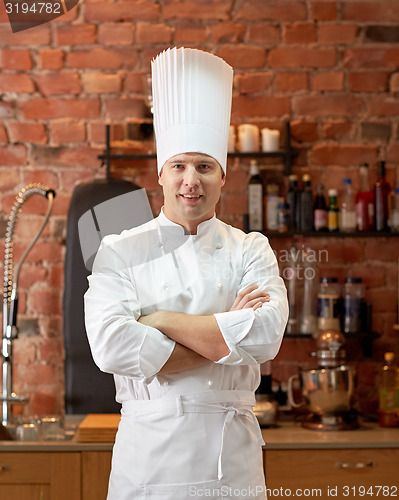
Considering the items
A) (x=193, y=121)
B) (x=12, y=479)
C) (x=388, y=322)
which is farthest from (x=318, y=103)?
(x=12, y=479)

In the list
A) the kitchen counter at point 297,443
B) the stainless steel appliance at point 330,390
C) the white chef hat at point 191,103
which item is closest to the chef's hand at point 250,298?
the white chef hat at point 191,103

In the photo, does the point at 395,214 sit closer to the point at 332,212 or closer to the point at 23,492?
the point at 332,212

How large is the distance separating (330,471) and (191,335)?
0.76 m

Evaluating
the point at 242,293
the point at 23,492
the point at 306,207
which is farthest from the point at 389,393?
the point at 23,492

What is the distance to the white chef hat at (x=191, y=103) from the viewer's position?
138 cm

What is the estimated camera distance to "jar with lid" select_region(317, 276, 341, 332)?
6.91ft

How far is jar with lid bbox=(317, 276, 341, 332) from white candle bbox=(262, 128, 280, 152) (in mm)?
424

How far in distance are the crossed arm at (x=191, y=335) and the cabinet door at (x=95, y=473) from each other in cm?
62

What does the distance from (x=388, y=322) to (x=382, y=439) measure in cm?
47

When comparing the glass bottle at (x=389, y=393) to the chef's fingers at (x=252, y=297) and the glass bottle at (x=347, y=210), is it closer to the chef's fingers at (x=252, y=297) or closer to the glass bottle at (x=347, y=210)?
the glass bottle at (x=347, y=210)

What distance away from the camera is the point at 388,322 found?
2.21m

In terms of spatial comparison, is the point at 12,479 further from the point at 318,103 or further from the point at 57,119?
the point at 318,103

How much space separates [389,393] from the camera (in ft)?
6.67

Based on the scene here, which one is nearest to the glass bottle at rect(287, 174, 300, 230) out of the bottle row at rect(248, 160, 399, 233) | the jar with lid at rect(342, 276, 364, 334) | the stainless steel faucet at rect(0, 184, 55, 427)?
the bottle row at rect(248, 160, 399, 233)
